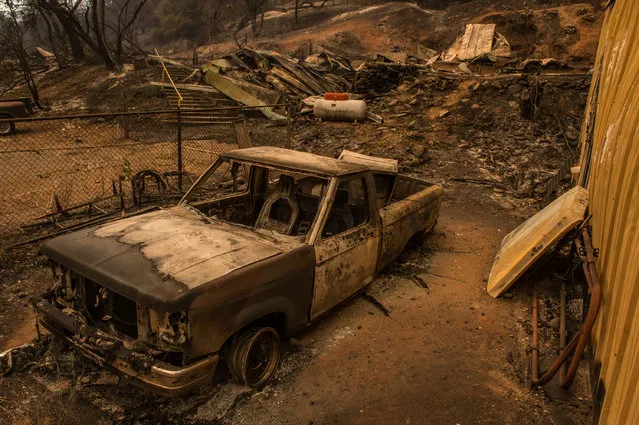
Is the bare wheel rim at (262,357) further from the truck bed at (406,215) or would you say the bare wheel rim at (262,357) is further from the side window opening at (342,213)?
the truck bed at (406,215)

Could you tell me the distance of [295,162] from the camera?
4.44 meters

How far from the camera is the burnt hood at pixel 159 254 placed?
119 inches

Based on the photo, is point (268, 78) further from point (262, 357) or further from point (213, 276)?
point (213, 276)

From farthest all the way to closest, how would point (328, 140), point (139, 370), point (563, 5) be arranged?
1. point (563, 5)
2. point (328, 140)
3. point (139, 370)

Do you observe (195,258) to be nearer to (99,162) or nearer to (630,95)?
(630,95)

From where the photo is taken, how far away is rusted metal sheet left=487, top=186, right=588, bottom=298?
4.99 metres

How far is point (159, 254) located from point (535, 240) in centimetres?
419

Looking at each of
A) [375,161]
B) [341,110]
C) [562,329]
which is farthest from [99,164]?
[562,329]

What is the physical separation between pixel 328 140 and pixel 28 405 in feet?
34.7

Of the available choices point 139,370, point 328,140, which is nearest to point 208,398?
point 139,370

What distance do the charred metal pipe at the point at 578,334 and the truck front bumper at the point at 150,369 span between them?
2.73 m

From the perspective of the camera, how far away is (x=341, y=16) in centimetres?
3797

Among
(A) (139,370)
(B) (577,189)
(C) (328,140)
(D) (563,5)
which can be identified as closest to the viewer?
(A) (139,370)

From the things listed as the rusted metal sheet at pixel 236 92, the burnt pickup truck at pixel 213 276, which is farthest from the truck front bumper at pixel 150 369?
the rusted metal sheet at pixel 236 92
